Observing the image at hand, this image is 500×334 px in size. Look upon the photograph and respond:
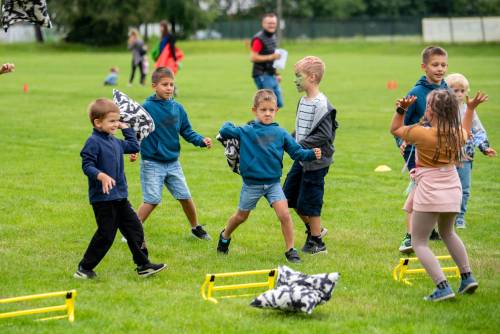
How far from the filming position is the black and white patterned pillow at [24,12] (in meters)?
8.93

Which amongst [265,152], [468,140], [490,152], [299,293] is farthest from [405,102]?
[468,140]

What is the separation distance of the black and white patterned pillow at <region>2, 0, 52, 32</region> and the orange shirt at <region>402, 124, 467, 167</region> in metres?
3.86

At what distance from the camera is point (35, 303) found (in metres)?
7.03

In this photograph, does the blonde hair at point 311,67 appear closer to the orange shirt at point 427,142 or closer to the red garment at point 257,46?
the orange shirt at point 427,142

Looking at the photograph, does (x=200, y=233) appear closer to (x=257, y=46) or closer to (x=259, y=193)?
(x=259, y=193)

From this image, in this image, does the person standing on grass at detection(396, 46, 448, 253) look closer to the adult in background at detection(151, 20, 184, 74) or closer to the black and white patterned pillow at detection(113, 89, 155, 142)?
the black and white patterned pillow at detection(113, 89, 155, 142)

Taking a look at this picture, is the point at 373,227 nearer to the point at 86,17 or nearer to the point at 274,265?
the point at 274,265

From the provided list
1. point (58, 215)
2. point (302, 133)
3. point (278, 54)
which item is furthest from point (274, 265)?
point (278, 54)

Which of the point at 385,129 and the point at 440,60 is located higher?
the point at 440,60

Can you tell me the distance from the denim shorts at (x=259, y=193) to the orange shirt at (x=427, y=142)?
1.68 m

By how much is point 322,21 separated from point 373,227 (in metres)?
83.1

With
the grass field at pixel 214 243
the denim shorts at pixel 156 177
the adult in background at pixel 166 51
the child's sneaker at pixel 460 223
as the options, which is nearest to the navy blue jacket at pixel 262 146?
the grass field at pixel 214 243

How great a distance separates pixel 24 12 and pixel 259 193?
2.95 metres

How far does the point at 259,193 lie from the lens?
8.66 meters
